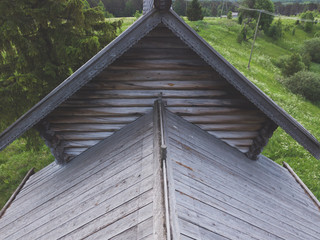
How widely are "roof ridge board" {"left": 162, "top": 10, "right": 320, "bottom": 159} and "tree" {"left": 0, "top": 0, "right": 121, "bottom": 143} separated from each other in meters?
5.15

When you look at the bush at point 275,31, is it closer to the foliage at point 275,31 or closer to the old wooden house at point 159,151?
the foliage at point 275,31

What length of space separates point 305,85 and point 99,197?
2896 centimetres

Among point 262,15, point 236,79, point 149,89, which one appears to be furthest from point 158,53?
point 262,15

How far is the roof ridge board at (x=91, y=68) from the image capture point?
11.0ft

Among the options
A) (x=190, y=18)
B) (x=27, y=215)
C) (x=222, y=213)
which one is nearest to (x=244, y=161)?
(x=222, y=213)

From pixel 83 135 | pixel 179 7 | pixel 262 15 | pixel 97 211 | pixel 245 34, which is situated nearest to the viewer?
pixel 97 211

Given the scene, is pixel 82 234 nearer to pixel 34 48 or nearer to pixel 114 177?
pixel 114 177

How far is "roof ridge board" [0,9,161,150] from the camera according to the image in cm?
336

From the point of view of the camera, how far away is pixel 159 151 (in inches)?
114

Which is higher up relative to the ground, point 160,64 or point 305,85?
point 305,85

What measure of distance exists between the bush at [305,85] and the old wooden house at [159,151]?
24450 mm

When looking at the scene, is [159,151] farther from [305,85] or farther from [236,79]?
[305,85]

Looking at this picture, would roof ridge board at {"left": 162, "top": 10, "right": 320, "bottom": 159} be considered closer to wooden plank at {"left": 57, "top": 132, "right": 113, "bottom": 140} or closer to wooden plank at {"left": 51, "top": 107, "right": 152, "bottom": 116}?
wooden plank at {"left": 51, "top": 107, "right": 152, "bottom": 116}

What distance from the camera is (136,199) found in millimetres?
2490
